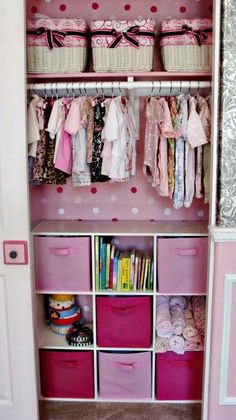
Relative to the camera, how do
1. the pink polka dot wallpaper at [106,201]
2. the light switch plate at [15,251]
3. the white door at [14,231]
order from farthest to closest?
the pink polka dot wallpaper at [106,201], the light switch plate at [15,251], the white door at [14,231]

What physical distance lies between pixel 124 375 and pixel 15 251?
98 centimetres

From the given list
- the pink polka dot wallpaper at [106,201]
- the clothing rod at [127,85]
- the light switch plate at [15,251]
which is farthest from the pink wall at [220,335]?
the light switch plate at [15,251]

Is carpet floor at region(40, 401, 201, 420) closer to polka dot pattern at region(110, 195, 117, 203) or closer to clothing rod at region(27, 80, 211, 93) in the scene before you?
polka dot pattern at region(110, 195, 117, 203)

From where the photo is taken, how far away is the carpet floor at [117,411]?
2.20 m

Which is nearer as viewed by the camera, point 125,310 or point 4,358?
point 4,358

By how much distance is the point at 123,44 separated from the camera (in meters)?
1.98

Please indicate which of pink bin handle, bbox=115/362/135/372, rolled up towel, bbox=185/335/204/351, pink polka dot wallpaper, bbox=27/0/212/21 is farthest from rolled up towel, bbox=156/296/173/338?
pink polka dot wallpaper, bbox=27/0/212/21

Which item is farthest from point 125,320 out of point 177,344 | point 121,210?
point 121,210

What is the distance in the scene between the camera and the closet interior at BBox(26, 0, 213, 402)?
2006 millimetres

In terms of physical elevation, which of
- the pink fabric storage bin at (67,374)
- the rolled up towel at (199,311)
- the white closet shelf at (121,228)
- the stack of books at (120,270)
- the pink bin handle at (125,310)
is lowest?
the pink fabric storage bin at (67,374)

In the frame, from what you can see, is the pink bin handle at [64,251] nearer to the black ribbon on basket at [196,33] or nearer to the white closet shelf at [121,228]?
the white closet shelf at [121,228]

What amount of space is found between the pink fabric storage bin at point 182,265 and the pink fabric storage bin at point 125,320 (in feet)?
0.52

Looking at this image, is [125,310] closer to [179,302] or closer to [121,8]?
[179,302]

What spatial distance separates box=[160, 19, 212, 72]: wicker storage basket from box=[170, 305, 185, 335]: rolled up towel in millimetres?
1346
